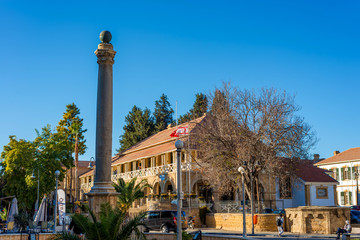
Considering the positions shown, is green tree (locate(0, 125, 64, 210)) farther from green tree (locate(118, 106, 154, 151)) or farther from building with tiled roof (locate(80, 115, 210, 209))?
green tree (locate(118, 106, 154, 151))

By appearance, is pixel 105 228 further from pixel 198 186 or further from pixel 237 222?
pixel 198 186

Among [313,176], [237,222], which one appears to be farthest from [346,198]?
[237,222]

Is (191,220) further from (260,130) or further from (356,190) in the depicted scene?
(356,190)

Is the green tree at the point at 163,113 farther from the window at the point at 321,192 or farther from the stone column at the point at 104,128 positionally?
the stone column at the point at 104,128

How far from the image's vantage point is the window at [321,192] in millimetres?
46906

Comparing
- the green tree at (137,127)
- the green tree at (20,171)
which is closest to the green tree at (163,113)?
the green tree at (137,127)

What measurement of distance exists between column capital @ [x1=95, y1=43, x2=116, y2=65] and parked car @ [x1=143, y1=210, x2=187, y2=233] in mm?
12288

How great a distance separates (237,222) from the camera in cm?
3042

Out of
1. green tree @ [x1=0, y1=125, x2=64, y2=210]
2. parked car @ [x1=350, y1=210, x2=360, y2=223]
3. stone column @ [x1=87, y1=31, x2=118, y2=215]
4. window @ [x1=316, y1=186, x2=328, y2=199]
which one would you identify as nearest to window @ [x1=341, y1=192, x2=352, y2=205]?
window @ [x1=316, y1=186, x2=328, y2=199]

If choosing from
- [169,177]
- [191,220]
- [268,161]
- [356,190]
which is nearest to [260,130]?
[268,161]

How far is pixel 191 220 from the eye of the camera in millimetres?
31875

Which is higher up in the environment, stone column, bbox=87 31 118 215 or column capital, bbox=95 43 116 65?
column capital, bbox=95 43 116 65

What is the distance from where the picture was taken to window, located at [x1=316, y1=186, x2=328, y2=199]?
4691 centimetres

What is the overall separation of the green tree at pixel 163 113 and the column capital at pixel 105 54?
60.1 m
